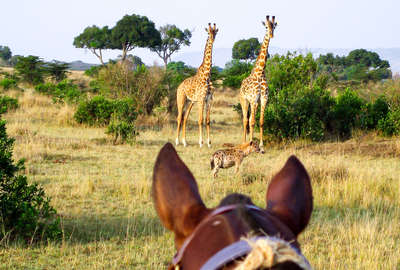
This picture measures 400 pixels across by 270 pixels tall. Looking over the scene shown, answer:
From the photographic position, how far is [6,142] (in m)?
4.57

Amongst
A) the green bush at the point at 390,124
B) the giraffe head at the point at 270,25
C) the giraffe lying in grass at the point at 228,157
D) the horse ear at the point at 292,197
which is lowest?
the giraffe lying in grass at the point at 228,157

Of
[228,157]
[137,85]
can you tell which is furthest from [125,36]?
[228,157]

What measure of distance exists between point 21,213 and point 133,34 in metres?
35.8

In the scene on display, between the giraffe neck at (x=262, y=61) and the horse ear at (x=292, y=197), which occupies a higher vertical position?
the giraffe neck at (x=262, y=61)

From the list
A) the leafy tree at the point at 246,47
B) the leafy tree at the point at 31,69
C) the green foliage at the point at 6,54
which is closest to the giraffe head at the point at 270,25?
the leafy tree at the point at 31,69

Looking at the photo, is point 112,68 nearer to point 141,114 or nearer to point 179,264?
point 141,114

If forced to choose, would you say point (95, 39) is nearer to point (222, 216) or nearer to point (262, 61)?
point (262, 61)

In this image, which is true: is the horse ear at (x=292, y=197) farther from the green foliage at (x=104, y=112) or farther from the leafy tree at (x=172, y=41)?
the leafy tree at (x=172, y=41)

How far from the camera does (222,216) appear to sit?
34.4 inches

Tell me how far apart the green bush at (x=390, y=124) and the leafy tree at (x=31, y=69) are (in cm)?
1902

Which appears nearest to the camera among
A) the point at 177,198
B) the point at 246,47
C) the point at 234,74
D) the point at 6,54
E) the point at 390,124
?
the point at 177,198

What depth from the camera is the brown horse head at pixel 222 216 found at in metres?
0.80

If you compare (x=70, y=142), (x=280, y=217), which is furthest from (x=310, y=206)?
(x=70, y=142)

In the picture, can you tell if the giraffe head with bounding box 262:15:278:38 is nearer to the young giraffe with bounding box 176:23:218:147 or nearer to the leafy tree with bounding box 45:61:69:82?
the young giraffe with bounding box 176:23:218:147
